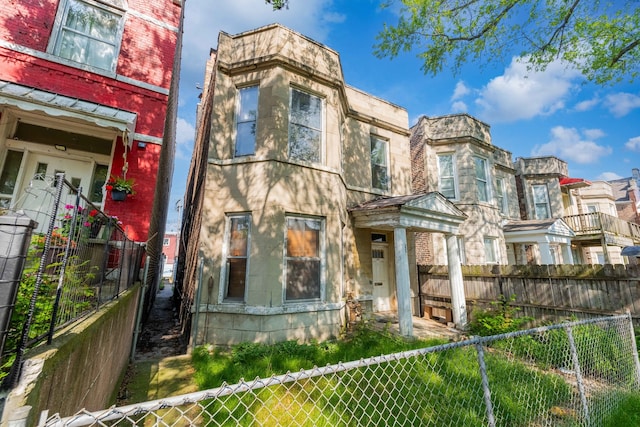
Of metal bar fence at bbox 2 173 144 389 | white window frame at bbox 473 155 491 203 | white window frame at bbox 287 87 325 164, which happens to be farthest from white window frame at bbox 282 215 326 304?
white window frame at bbox 473 155 491 203

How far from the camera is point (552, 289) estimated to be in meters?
7.36

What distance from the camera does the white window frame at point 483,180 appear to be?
41.2ft

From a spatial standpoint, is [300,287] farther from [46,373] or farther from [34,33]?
[34,33]

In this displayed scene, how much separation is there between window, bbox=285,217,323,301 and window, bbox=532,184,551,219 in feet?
53.7

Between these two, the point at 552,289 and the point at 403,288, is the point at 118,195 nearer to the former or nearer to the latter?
the point at 403,288

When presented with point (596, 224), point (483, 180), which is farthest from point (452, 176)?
point (596, 224)

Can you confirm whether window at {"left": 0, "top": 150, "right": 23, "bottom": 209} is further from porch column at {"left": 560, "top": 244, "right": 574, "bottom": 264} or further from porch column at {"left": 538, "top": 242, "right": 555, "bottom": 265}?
porch column at {"left": 560, "top": 244, "right": 574, "bottom": 264}

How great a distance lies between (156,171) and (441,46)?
402 inches

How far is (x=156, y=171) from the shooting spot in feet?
23.6

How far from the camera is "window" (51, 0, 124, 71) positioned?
671cm

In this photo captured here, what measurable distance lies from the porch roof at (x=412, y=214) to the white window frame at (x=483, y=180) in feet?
13.7

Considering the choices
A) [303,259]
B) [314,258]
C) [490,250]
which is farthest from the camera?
[490,250]

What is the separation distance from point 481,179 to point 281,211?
34.2 ft

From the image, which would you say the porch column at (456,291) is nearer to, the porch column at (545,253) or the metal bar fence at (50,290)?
the porch column at (545,253)
